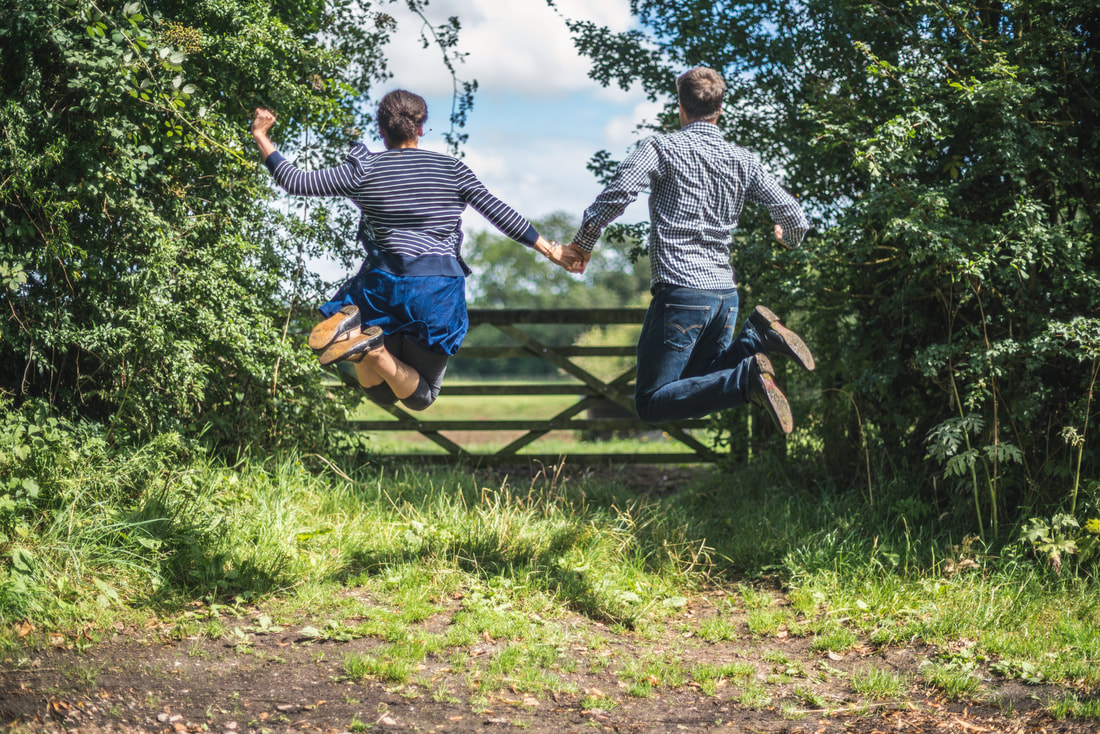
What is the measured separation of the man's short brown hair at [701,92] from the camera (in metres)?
4.46

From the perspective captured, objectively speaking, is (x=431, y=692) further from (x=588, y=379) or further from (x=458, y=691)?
(x=588, y=379)

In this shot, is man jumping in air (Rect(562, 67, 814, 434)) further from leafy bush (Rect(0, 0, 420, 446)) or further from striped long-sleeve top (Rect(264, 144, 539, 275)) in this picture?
leafy bush (Rect(0, 0, 420, 446))

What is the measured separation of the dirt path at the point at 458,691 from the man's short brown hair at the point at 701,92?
107 inches

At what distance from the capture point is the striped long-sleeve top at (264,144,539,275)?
4316mm

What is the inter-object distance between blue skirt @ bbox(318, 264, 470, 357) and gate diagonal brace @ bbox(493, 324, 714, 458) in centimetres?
384

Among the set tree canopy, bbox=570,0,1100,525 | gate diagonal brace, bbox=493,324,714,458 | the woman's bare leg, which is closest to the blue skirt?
the woman's bare leg

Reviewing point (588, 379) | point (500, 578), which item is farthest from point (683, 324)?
point (588, 379)

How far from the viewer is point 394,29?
280 inches

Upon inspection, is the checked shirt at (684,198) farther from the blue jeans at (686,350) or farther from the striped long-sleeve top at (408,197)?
the striped long-sleeve top at (408,197)

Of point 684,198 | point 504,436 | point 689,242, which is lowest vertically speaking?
point 504,436

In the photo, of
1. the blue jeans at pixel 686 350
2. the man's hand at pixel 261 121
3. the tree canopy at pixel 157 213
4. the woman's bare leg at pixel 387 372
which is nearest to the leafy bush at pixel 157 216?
the tree canopy at pixel 157 213

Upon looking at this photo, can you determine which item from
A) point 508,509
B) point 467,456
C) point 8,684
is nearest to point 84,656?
point 8,684

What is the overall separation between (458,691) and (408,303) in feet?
5.87

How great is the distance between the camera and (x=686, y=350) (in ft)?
14.8
